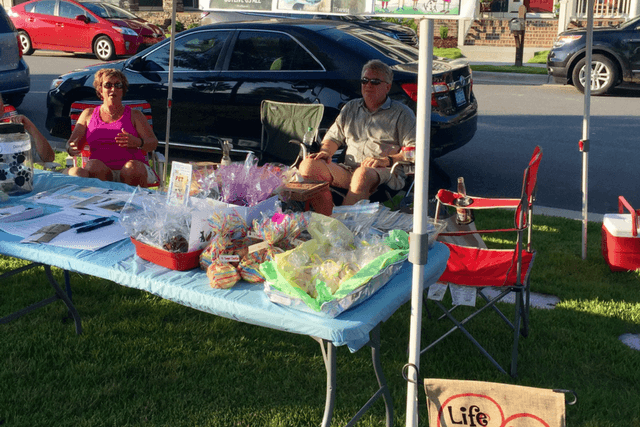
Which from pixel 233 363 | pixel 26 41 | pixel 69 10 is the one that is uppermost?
pixel 69 10

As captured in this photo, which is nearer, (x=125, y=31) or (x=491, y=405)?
(x=491, y=405)

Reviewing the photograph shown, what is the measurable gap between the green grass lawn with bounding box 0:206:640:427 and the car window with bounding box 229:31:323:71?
3.16 meters

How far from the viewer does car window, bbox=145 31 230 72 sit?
22.6ft

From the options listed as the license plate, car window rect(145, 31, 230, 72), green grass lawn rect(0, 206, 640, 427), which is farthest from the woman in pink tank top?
the license plate

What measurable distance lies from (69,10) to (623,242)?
15841 millimetres

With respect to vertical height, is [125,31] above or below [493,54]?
below

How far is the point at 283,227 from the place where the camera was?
2529 mm

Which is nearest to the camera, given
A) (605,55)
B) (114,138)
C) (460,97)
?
(114,138)

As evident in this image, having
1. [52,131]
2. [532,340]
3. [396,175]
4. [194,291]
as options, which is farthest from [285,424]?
[52,131]

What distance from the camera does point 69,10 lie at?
1684 centimetres

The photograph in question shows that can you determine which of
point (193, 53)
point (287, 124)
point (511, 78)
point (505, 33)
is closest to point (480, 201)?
point (287, 124)

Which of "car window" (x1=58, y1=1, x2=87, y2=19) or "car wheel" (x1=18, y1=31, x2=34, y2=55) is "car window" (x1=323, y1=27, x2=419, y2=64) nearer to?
"car window" (x1=58, y1=1, x2=87, y2=19)

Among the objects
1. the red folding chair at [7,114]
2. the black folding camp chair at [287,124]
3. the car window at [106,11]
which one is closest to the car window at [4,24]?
the red folding chair at [7,114]

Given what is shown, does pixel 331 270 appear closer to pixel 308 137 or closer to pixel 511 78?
pixel 308 137
